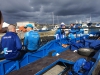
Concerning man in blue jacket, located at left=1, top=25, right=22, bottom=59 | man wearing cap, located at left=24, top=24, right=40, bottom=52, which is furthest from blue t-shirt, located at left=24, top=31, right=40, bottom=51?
man in blue jacket, located at left=1, top=25, right=22, bottom=59

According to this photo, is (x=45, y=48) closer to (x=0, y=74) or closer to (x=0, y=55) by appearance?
(x=0, y=55)

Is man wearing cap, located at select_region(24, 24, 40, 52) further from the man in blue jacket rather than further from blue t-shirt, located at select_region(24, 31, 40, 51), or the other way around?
the man in blue jacket

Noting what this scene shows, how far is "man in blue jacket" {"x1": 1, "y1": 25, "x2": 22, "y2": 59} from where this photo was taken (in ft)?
13.5

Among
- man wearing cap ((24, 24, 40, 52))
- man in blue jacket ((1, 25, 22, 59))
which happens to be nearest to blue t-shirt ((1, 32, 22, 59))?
man in blue jacket ((1, 25, 22, 59))

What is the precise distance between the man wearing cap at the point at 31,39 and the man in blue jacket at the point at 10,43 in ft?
3.18

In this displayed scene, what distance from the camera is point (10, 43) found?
413cm

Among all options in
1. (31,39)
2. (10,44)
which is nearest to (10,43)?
(10,44)

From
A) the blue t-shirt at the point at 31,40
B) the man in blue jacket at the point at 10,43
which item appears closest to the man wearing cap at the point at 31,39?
the blue t-shirt at the point at 31,40

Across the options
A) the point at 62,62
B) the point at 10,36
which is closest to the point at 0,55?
the point at 10,36

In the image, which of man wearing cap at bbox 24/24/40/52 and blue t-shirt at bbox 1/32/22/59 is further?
man wearing cap at bbox 24/24/40/52

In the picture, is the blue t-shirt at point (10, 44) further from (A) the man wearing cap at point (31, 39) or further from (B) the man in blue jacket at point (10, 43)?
(A) the man wearing cap at point (31, 39)

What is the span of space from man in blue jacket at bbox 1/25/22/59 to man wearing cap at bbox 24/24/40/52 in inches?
38.1

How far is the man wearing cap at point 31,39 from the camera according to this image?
516cm

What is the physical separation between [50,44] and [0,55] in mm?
2826
